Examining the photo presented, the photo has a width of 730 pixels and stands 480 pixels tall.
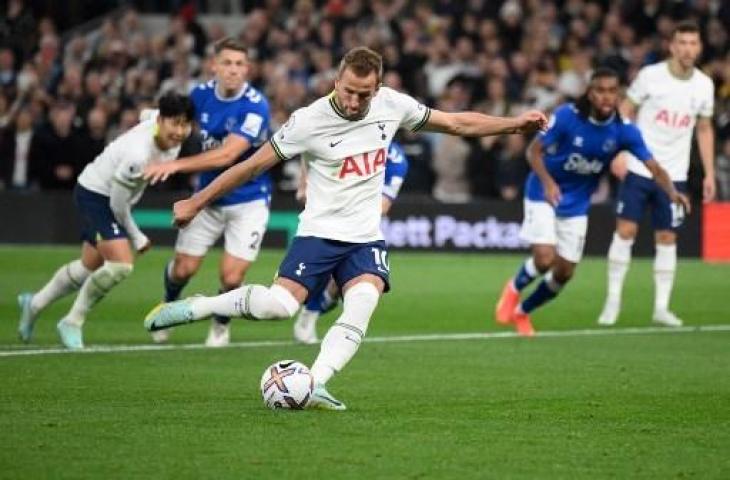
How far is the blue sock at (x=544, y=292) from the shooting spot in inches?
642

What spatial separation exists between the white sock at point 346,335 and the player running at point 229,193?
12.3 ft

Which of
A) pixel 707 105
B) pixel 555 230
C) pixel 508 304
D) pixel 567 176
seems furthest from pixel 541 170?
pixel 707 105

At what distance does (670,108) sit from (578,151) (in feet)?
6.95

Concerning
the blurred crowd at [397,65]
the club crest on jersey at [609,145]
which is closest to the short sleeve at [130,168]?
the club crest on jersey at [609,145]

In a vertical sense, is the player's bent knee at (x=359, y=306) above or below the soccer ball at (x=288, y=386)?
above

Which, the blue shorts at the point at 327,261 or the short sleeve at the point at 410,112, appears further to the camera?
the short sleeve at the point at 410,112

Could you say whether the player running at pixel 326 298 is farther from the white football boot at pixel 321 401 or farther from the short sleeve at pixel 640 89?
the white football boot at pixel 321 401

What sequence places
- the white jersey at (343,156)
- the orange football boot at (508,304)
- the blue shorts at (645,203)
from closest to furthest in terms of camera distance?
1. the white jersey at (343,156)
2. the orange football boot at (508,304)
3. the blue shorts at (645,203)

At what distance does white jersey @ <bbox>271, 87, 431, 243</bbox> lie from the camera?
34.4ft

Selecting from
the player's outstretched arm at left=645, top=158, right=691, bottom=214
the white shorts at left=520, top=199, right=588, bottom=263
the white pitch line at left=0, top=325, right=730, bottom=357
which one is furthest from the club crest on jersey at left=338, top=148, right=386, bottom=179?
the white shorts at left=520, top=199, right=588, bottom=263

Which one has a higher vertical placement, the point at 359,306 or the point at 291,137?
the point at 291,137

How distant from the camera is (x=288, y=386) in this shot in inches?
399

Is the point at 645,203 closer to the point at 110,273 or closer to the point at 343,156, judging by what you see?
the point at 110,273

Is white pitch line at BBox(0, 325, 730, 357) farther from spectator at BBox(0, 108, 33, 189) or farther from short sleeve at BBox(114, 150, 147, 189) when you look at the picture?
spectator at BBox(0, 108, 33, 189)
